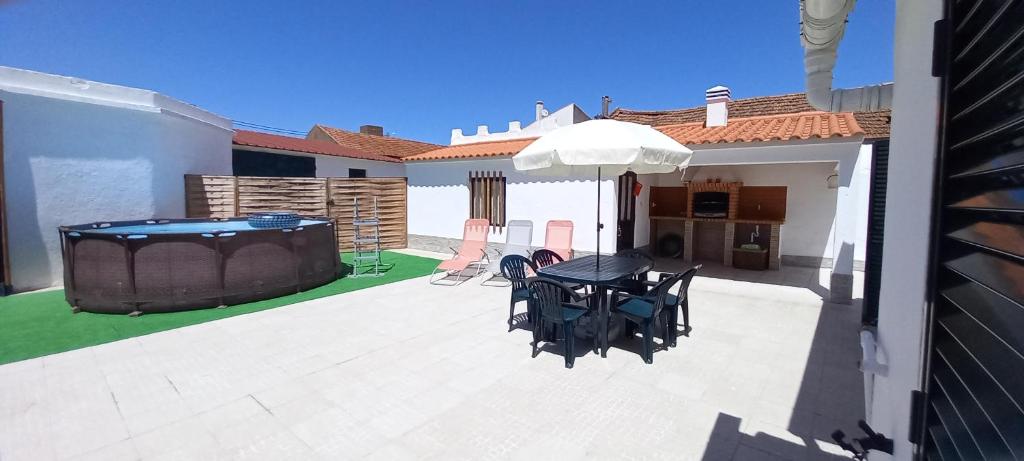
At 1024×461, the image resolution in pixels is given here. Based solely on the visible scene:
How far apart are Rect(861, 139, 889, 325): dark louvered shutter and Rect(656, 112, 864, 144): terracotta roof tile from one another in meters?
1.79

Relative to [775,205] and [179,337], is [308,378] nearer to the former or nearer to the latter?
[179,337]

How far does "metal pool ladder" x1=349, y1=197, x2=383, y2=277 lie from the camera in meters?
10.4

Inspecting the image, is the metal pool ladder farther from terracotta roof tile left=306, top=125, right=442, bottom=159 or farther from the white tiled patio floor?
terracotta roof tile left=306, top=125, right=442, bottom=159

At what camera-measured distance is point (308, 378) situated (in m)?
4.58

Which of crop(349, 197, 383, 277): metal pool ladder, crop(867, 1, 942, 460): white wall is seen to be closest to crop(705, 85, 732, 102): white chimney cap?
crop(349, 197, 383, 277): metal pool ladder

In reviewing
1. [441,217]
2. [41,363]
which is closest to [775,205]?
[441,217]

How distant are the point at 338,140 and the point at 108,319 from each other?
1963cm

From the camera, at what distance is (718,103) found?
35.4 feet

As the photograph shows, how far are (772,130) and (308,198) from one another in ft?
42.5

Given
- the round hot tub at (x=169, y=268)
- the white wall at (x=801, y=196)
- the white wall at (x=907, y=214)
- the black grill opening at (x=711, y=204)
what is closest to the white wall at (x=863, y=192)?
the white wall at (x=801, y=196)

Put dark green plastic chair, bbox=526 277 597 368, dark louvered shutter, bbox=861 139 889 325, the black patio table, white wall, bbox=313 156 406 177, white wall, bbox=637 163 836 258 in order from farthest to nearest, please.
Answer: white wall, bbox=313 156 406 177, white wall, bbox=637 163 836 258, dark louvered shutter, bbox=861 139 889 325, the black patio table, dark green plastic chair, bbox=526 277 597 368

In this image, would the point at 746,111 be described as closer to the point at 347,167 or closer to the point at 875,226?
the point at 875,226

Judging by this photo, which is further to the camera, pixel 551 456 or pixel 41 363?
pixel 41 363

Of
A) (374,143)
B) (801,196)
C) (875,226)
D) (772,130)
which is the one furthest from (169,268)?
(374,143)
